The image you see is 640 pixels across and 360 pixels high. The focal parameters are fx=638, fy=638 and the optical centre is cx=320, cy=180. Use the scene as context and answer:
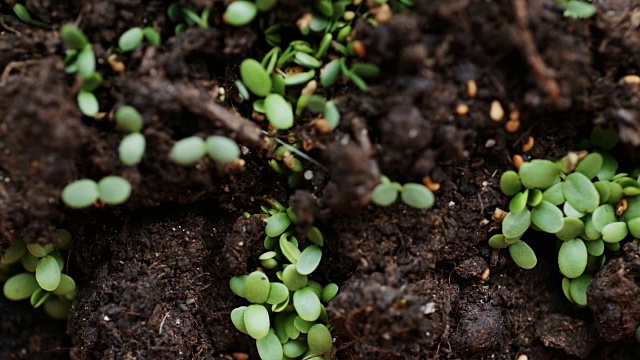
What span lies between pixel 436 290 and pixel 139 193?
655mm

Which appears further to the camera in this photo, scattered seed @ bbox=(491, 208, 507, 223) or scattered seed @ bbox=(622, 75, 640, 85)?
scattered seed @ bbox=(491, 208, 507, 223)

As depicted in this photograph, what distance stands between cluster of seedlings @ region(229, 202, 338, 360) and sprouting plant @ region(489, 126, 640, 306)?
409mm

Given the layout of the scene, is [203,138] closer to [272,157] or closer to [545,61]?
[272,157]

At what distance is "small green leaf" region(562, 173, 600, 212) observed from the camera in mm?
1300

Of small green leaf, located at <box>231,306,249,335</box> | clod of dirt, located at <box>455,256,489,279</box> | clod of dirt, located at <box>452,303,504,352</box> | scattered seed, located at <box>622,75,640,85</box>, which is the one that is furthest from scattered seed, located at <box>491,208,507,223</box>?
small green leaf, located at <box>231,306,249,335</box>

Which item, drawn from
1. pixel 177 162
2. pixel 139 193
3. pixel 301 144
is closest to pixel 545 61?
pixel 301 144

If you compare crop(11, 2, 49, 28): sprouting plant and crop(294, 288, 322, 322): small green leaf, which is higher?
crop(11, 2, 49, 28): sprouting plant

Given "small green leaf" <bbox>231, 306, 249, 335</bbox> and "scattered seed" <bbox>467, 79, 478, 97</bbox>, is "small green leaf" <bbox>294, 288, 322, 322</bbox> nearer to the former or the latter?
"small green leaf" <bbox>231, 306, 249, 335</bbox>

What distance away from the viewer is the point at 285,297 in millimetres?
1365

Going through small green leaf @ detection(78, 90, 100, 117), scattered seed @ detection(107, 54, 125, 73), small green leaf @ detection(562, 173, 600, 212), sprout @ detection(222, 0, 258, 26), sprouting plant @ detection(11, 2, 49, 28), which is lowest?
small green leaf @ detection(562, 173, 600, 212)

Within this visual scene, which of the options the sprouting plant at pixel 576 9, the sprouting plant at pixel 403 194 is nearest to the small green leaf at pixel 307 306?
the sprouting plant at pixel 403 194

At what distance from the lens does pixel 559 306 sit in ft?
4.90

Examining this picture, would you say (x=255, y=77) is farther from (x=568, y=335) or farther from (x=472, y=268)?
(x=568, y=335)

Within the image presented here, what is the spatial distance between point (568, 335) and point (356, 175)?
0.66m
